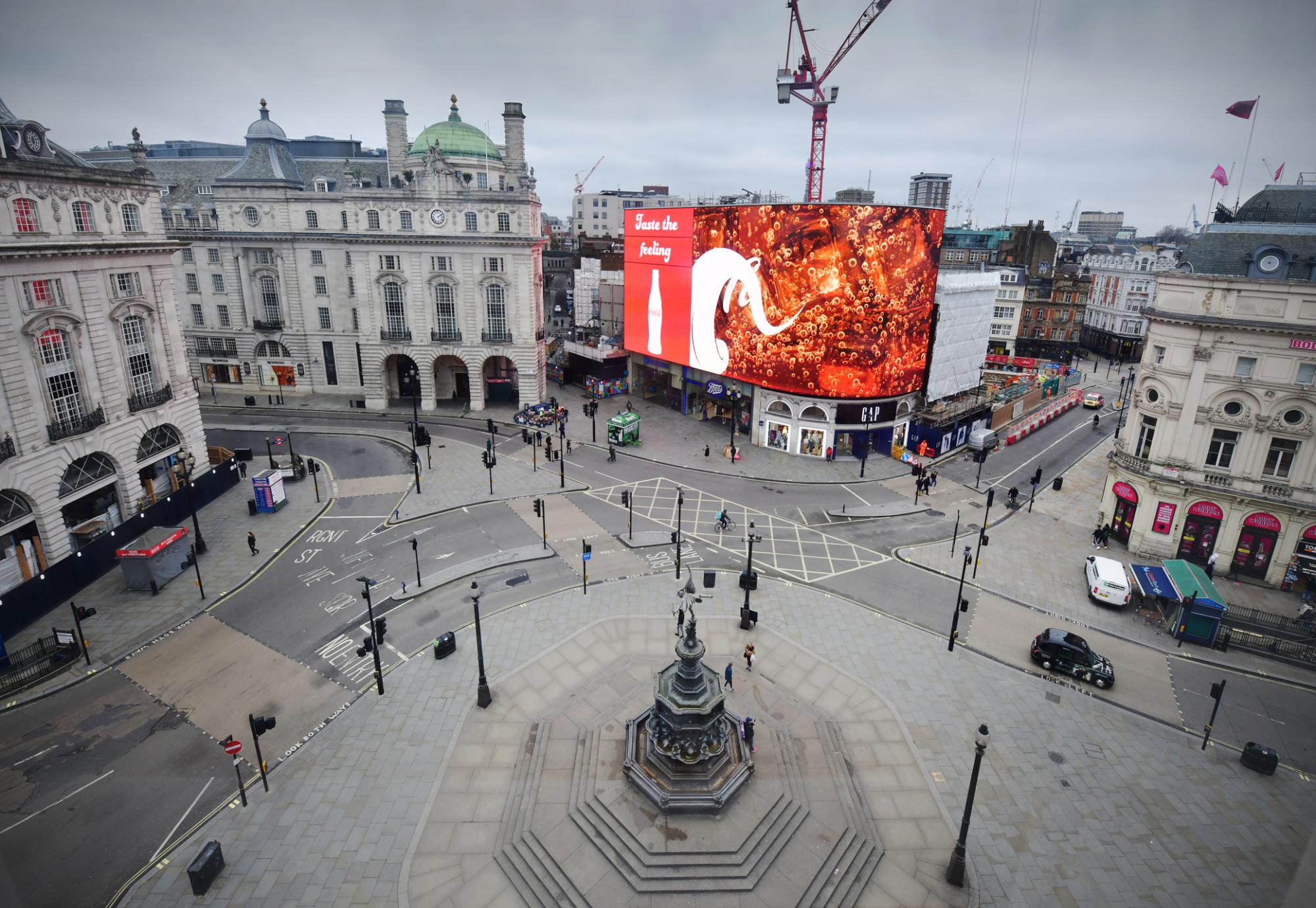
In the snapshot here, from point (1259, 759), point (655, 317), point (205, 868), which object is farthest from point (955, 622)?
point (655, 317)

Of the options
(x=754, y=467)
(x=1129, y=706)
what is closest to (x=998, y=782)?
(x=1129, y=706)

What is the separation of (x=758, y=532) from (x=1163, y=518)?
842 inches

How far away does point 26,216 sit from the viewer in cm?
2909

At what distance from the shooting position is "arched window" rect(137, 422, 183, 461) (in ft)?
120

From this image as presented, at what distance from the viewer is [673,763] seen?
63.2ft

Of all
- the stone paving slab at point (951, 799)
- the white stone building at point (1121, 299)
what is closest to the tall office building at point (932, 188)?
the white stone building at point (1121, 299)

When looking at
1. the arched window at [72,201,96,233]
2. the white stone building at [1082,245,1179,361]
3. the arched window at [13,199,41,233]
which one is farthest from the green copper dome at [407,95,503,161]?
the white stone building at [1082,245,1179,361]

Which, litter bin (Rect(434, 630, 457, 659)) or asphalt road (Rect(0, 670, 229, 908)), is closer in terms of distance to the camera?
asphalt road (Rect(0, 670, 229, 908))

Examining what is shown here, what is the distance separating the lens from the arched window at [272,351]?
61719 millimetres

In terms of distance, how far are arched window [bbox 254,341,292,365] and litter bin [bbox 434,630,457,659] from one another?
47.6m

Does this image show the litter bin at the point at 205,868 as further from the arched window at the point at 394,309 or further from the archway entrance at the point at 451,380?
the archway entrance at the point at 451,380

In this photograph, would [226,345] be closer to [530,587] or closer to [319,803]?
[530,587]

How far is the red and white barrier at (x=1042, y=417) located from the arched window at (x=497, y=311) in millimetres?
45295

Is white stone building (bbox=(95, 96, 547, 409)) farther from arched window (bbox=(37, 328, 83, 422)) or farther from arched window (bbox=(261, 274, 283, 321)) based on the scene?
arched window (bbox=(37, 328, 83, 422))
